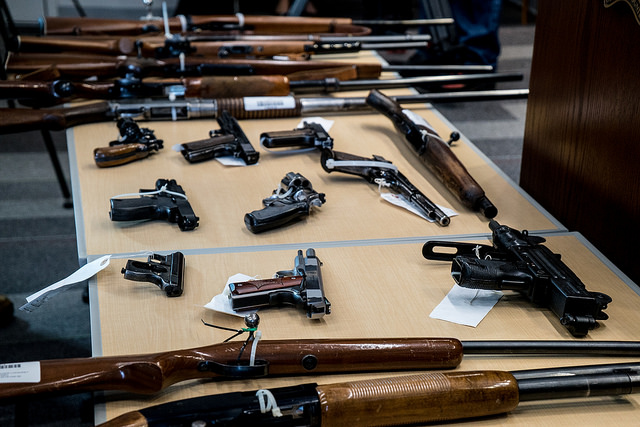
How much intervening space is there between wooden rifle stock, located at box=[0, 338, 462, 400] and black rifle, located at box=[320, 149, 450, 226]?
0.70 metres

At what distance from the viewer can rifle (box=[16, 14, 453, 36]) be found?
330 cm

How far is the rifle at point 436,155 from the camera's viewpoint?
185 centimetres

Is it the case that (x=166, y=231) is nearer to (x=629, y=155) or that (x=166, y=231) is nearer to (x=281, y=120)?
(x=281, y=120)

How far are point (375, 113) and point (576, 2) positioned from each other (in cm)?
102

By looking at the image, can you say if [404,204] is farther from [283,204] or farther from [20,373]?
[20,373]

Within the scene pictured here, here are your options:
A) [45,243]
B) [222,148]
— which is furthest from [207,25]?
[222,148]

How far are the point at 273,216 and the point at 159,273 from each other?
37 cm

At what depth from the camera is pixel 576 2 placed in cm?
169

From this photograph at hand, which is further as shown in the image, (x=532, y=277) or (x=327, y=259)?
(x=327, y=259)

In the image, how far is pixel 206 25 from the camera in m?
3.39

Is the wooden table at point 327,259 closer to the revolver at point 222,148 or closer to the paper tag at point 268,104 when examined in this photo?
the revolver at point 222,148

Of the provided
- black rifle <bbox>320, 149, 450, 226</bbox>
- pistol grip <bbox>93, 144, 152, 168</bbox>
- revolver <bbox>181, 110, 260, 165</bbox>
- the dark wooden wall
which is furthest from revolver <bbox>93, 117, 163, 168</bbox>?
the dark wooden wall

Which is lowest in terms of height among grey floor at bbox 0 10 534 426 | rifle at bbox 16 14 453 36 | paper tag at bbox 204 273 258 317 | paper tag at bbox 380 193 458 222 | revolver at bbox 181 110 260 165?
grey floor at bbox 0 10 534 426

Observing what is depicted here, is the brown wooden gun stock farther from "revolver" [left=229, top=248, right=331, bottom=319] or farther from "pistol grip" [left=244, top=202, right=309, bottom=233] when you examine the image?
"revolver" [left=229, top=248, right=331, bottom=319]
